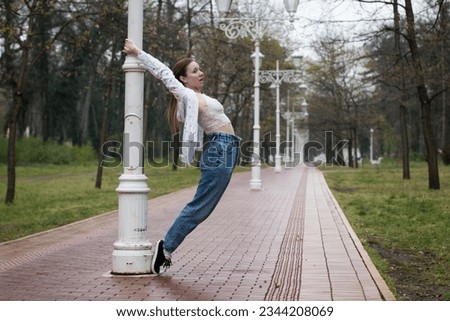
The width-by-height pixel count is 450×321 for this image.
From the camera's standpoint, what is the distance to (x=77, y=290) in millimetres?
6336

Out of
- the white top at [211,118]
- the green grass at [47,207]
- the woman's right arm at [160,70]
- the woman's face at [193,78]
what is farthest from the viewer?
the green grass at [47,207]

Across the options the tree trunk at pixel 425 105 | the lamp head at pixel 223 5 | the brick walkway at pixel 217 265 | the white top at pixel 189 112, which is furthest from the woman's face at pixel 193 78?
the tree trunk at pixel 425 105

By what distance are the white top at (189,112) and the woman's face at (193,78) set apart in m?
0.15

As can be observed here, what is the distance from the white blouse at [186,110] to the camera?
6.64 meters

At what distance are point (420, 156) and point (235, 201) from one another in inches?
1761

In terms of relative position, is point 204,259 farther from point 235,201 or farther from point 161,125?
point 161,125

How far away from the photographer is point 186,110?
6.71 m

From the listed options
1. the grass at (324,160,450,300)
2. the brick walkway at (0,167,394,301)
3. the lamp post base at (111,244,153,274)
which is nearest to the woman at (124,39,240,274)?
the lamp post base at (111,244,153,274)

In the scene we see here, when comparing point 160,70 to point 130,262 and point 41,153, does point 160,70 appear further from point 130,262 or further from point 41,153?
point 41,153

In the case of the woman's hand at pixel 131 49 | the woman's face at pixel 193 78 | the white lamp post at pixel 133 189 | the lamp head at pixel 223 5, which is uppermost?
the lamp head at pixel 223 5

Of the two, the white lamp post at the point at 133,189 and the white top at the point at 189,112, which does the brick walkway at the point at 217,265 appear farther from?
the white top at the point at 189,112

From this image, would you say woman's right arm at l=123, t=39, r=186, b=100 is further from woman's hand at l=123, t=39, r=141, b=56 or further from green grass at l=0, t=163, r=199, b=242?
green grass at l=0, t=163, r=199, b=242

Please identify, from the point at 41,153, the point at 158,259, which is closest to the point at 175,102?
the point at 158,259

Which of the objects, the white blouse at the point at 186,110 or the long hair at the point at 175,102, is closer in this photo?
the white blouse at the point at 186,110
